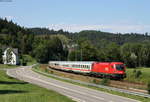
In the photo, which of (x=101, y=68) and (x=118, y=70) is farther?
(x=101, y=68)

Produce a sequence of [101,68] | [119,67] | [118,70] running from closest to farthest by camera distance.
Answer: [118,70] < [119,67] < [101,68]

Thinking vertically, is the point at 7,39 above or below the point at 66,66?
above

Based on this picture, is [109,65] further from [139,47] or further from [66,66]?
[139,47]

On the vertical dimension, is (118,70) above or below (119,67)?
below

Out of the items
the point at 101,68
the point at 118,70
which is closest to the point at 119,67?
the point at 118,70

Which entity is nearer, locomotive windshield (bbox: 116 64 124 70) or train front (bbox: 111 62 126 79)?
train front (bbox: 111 62 126 79)

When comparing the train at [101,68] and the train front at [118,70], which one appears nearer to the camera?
the train front at [118,70]

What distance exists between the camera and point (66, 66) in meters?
69.8

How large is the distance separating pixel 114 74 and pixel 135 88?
416 inches

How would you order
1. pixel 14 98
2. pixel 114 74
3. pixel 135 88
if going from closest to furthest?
pixel 14 98 < pixel 135 88 < pixel 114 74

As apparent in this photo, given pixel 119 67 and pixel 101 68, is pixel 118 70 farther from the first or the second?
pixel 101 68

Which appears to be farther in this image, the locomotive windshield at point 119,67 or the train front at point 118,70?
the locomotive windshield at point 119,67

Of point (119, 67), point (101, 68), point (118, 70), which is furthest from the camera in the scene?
point (101, 68)

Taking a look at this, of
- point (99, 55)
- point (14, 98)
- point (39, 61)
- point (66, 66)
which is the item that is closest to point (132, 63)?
point (99, 55)
